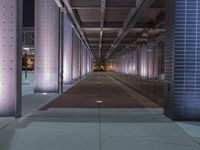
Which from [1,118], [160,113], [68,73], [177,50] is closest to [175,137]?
[177,50]

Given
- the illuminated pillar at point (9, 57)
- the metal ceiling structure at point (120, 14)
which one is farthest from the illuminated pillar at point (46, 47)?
the illuminated pillar at point (9, 57)

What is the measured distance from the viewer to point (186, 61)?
35.9ft

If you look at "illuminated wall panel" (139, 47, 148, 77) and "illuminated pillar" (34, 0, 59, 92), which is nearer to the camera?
"illuminated pillar" (34, 0, 59, 92)

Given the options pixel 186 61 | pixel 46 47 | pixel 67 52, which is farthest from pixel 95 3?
pixel 186 61

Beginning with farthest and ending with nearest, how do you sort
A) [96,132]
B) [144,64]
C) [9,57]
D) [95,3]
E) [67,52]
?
[67,52] < [95,3] < [144,64] < [9,57] < [96,132]

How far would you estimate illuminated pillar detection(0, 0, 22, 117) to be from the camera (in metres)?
11.3

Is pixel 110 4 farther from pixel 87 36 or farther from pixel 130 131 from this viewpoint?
pixel 87 36

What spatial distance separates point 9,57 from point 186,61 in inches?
190

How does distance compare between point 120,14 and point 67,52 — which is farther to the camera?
point 67,52

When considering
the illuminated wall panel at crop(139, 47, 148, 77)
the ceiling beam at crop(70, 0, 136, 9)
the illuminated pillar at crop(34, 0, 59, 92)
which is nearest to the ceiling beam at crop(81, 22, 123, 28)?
the ceiling beam at crop(70, 0, 136, 9)

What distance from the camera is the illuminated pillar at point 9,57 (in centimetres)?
1127

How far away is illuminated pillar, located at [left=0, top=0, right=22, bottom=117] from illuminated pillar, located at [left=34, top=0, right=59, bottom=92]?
1074 cm

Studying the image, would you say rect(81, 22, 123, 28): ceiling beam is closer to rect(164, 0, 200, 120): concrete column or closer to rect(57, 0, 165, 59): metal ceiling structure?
rect(57, 0, 165, 59): metal ceiling structure

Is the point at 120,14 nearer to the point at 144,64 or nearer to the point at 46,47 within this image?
the point at 144,64
